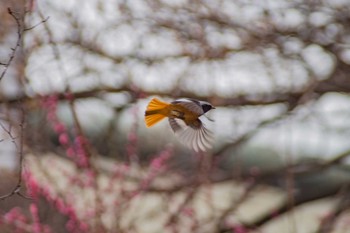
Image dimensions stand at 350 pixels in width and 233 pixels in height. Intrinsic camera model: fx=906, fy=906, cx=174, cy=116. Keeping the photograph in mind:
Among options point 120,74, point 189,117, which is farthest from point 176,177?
point 189,117

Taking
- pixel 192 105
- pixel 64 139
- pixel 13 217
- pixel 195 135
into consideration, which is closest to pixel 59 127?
pixel 64 139

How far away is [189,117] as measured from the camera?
318cm

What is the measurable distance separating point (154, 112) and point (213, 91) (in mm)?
2429

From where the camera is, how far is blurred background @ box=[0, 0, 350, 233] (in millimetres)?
5488

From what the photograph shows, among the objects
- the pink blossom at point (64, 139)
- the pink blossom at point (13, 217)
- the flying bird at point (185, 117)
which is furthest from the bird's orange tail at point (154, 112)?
the pink blossom at point (13, 217)

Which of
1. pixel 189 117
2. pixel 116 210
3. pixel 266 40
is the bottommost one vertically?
pixel 116 210

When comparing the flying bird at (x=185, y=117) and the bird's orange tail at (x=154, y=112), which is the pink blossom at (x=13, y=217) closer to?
the flying bird at (x=185, y=117)

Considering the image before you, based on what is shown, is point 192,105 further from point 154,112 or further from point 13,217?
point 13,217

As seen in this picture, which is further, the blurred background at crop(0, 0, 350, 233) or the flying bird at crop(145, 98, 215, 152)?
the blurred background at crop(0, 0, 350, 233)

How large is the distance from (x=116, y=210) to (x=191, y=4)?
1483mm

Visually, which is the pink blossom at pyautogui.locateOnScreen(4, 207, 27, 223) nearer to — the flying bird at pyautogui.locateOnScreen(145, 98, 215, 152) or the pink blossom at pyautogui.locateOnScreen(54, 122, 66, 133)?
the pink blossom at pyautogui.locateOnScreen(54, 122, 66, 133)

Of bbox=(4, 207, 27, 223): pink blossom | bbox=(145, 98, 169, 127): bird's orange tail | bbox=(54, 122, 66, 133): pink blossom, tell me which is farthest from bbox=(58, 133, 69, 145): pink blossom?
bbox=(145, 98, 169, 127): bird's orange tail

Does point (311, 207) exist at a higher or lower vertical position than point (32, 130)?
lower

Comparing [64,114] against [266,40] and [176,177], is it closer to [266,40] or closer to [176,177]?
[176,177]
